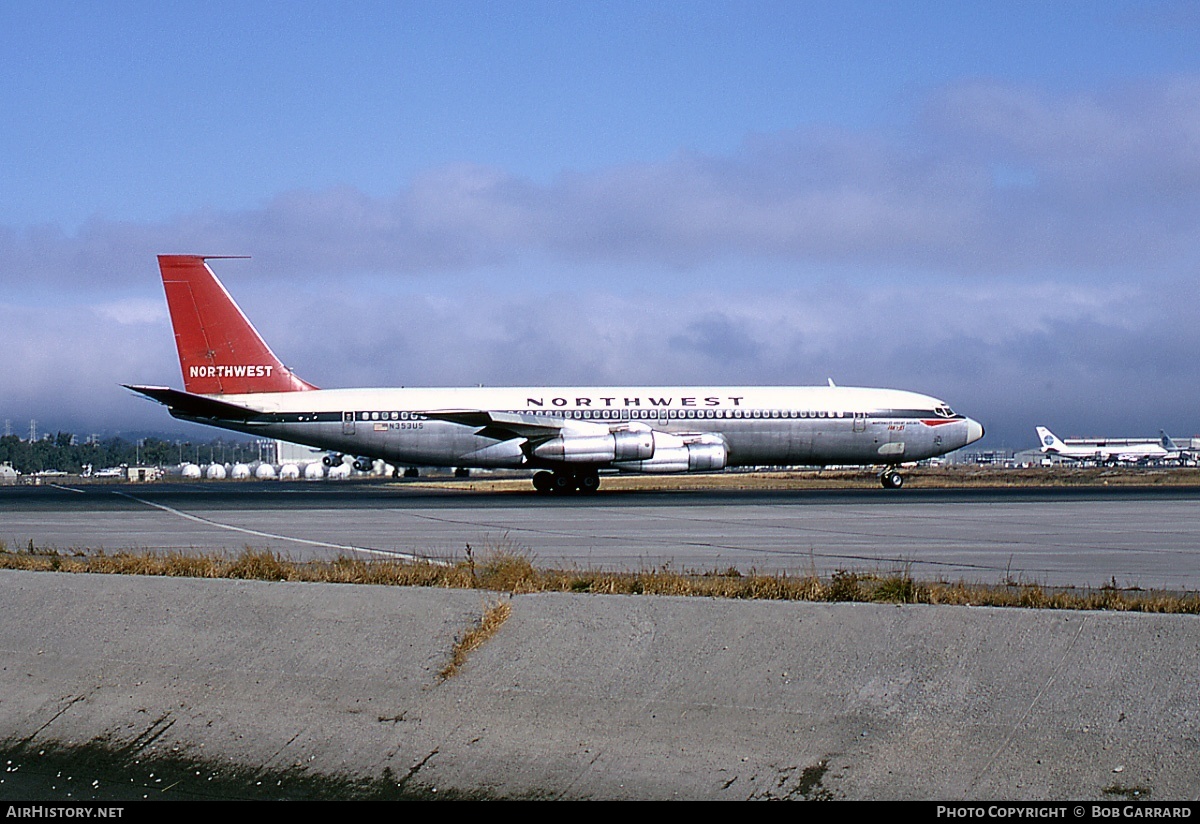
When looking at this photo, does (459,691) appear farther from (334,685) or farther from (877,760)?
(877,760)

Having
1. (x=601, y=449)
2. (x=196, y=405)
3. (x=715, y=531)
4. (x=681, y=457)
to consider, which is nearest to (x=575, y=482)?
(x=601, y=449)

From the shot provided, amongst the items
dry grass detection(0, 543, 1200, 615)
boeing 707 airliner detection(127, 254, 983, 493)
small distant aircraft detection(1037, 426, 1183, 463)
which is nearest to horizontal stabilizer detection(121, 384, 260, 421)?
boeing 707 airliner detection(127, 254, 983, 493)

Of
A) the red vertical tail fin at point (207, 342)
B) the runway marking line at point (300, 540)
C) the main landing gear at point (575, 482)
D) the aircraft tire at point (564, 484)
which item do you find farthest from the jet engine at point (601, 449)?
the runway marking line at point (300, 540)

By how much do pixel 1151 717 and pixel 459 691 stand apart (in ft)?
15.3

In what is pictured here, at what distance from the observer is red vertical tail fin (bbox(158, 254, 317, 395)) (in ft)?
128

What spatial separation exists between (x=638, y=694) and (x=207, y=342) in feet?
111

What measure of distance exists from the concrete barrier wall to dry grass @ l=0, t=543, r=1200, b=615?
120 centimetres

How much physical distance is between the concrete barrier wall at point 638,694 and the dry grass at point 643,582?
47.1 inches

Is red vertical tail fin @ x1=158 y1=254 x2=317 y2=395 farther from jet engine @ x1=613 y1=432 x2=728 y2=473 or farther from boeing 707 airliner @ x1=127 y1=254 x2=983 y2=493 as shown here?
jet engine @ x1=613 y1=432 x2=728 y2=473

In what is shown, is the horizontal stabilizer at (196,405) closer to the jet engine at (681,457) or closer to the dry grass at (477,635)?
the jet engine at (681,457)

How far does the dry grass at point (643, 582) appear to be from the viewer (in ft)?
32.2

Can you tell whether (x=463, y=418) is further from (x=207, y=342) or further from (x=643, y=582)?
(x=643, y=582)

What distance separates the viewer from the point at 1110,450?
6836 inches
